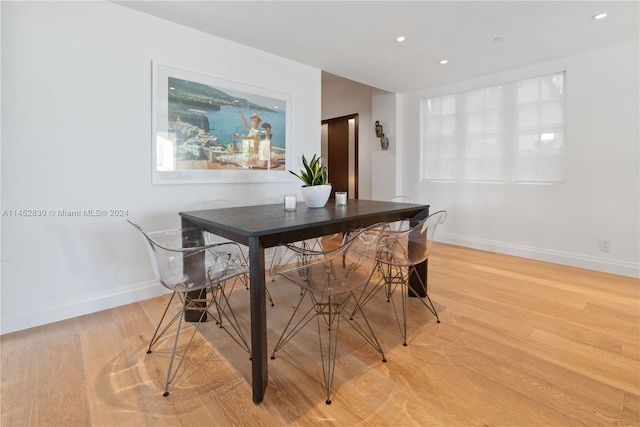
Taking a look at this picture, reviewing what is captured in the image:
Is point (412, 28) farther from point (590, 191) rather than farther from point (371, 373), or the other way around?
point (371, 373)

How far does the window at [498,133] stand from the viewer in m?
3.78

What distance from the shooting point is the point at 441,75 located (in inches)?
168

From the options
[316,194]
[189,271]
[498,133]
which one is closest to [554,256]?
[498,133]

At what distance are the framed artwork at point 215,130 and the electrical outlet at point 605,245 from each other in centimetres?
357

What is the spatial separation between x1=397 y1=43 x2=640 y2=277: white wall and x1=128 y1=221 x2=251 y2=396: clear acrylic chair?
3.72 meters

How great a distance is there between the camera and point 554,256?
3795 millimetres

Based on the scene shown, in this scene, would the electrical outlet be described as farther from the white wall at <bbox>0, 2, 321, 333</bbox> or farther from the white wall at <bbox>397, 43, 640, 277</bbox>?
the white wall at <bbox>0, 2, 321, 333</bbox>

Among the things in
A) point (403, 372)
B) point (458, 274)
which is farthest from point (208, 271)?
point (458, 274)

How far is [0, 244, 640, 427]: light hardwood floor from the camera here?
4.55 feet

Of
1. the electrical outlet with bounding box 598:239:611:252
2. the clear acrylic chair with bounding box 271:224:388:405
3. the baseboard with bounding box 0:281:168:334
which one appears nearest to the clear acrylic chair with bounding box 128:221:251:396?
the clear acrylic chair with bounding box 271:224:388:405

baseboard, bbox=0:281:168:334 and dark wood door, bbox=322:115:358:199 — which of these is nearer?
baseboard, bbox=0:281:168:334

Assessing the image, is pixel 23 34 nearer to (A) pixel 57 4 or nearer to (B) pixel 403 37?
(A) pixel 57 4

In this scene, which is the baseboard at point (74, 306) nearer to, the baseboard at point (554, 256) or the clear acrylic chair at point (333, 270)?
the clear acrylic chair at point (333, 270)

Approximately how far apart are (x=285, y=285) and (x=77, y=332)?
1.62m
